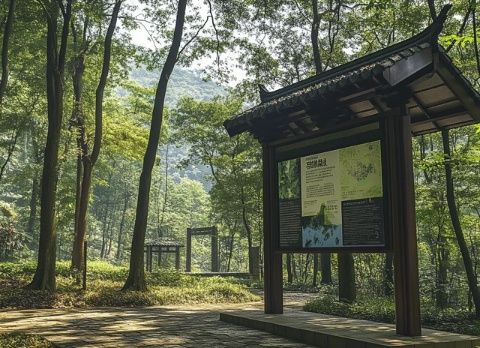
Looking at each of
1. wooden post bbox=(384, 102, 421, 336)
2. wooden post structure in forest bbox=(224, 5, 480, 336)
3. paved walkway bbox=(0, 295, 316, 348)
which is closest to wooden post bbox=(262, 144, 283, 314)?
wooden post structure in forest bbox=(224, 5, 480, 336)

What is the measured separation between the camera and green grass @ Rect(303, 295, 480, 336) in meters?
7.38

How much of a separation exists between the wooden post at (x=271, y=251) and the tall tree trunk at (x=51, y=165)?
6.15m

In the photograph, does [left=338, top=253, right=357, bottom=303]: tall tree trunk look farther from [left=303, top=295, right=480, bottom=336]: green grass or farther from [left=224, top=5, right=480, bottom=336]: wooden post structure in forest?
[left=224, top=5, right=480, bottom=336]: wooden post structure in forest

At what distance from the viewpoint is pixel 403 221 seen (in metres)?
5.78

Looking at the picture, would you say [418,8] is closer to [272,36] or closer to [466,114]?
[272,36]

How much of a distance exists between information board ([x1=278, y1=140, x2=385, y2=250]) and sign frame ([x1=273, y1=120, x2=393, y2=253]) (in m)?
0.05

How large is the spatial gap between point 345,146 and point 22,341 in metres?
5.24

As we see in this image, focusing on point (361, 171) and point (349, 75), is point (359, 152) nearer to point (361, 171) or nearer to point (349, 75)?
point (361, 171)

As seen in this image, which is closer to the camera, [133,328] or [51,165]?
[133,328]

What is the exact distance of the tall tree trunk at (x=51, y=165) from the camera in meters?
11.3

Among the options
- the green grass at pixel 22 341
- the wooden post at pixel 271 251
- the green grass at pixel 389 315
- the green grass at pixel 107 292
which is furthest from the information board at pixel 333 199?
the green grass at pixel 107 292

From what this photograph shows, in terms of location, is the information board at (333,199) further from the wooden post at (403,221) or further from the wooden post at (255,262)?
the wooden post at (255,262)

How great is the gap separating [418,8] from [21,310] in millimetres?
12688

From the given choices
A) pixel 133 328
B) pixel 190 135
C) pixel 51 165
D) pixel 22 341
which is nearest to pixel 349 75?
pixel 133 328
